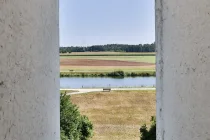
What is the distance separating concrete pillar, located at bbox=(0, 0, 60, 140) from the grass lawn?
44.4 feet

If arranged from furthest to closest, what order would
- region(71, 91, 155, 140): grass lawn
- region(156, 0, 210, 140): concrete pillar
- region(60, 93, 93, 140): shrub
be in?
region(71, 91, 155, 140): grass lawn
region(60, 93, 93, 140): shrub
region(156, 0, 210, 140): concrete pillar

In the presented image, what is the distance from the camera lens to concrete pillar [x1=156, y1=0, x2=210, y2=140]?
215 centimetres

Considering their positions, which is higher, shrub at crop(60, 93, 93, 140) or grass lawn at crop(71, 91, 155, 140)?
shrub at crop(60, 93, 93, 140)

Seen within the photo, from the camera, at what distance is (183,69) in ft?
8.36

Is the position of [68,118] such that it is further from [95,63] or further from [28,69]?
[95,63]

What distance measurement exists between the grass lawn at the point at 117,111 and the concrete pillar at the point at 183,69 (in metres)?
13.3

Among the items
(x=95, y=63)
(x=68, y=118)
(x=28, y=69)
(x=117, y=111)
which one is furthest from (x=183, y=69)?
(x=95, y=63)

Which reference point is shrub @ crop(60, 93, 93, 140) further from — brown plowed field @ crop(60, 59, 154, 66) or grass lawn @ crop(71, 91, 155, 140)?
brown plowed field @ crop(60, 59, 154, 66)

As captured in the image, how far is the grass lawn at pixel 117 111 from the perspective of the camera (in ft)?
58.0

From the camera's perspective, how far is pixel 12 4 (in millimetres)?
1926

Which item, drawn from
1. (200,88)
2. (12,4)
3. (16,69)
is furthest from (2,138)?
(200,88)

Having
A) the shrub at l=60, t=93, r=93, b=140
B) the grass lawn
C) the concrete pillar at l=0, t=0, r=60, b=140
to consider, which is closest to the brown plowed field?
the grass lawn

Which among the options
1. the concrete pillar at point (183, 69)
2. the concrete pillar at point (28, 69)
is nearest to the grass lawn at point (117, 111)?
the concrete pillar at point (183, 69)

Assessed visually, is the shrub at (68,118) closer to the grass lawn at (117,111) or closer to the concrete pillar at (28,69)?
the grass lawn at (117,111)
